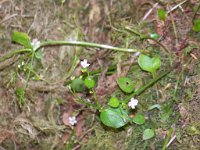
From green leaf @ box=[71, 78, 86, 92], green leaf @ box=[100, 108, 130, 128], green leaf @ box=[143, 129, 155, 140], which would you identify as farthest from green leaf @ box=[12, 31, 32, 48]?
green leaf @ box=[143, 129, 155, 140]

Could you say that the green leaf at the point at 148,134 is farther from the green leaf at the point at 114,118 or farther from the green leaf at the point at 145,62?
the green leaf at the point at 145,62

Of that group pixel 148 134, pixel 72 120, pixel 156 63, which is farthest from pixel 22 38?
pixel 148 134

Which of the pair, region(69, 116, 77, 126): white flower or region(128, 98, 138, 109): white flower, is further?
region(69, 116, 77, 126): white flower

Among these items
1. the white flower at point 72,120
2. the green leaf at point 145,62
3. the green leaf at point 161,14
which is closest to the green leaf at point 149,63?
the green leaf at point 145,62

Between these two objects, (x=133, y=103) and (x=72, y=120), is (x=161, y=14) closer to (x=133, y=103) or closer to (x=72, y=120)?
(x=133, y=103)

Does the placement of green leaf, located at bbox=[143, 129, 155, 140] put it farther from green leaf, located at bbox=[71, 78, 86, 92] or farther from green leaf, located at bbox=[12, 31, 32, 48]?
green leaf, located at bbox=[12, 31, 32, 48]

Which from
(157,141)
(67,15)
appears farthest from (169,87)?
(67,15)
